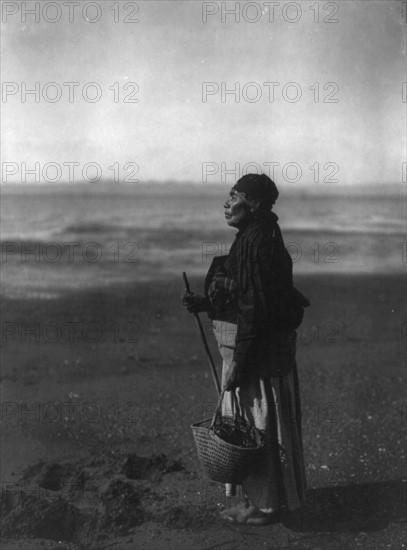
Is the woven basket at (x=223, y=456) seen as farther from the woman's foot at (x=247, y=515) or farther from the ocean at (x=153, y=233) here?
the ocean at (x=153, y=233)

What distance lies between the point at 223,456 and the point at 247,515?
0.62 m

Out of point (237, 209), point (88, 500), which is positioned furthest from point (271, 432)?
point (88, 500)

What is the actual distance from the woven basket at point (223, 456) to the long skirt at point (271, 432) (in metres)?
0.14

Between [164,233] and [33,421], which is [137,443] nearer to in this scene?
[33,421]

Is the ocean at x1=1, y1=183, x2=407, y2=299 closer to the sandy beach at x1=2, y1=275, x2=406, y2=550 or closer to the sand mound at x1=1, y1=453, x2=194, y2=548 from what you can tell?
the sandy beach at x1=2, y1=275, x2=406, y2=550

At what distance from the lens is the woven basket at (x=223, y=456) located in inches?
131

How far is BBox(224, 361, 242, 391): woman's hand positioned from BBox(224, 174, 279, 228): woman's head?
771mm

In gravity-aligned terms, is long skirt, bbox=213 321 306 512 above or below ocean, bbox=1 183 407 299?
below

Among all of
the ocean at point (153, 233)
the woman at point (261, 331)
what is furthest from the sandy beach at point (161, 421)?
the woman at point (261, 331)

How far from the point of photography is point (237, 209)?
3523mm

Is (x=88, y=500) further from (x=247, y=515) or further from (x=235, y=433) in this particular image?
(x=235, y=433)

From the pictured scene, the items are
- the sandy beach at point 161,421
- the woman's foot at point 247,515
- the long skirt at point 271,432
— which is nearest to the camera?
the long skirt at point 271,432

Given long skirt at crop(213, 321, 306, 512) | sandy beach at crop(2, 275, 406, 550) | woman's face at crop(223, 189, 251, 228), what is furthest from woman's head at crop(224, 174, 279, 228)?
sandy beach at crop(2, 275, 406, 550)

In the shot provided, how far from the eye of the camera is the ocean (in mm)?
5418
